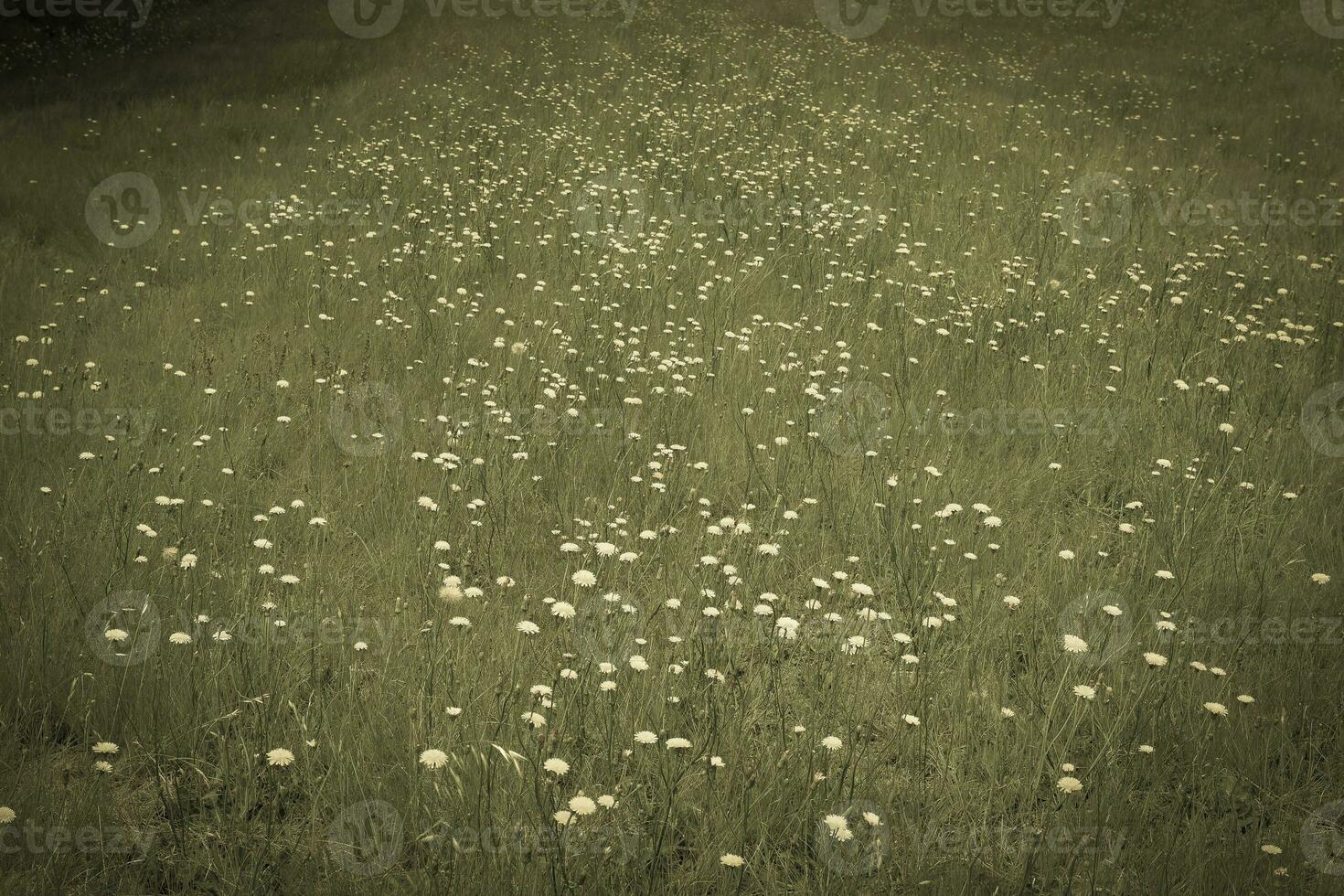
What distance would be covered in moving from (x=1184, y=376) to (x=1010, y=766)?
4.09 m

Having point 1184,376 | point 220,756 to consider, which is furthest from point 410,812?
point 1184,376

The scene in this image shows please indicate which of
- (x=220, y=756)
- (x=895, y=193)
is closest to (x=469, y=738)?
(x=220, y=756)

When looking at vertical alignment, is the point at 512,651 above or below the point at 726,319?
below

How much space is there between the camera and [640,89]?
1298 cm

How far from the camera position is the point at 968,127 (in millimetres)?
12289

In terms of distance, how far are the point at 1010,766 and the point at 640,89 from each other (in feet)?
37.2

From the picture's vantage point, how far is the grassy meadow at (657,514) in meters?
2.90

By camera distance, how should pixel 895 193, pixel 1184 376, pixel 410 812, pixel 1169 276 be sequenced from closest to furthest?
pixel 410 812
pixel 1184 376
pixel 1169 276
pixel 895 193

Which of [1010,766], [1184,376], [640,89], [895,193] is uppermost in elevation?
[640,89]

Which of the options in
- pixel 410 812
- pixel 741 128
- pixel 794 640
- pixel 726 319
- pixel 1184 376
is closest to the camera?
pixel 410 812

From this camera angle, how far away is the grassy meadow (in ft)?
9.50

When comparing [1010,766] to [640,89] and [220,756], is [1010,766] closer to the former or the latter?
[220,756]

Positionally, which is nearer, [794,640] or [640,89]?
[794,640]

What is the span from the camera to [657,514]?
4.68 m
